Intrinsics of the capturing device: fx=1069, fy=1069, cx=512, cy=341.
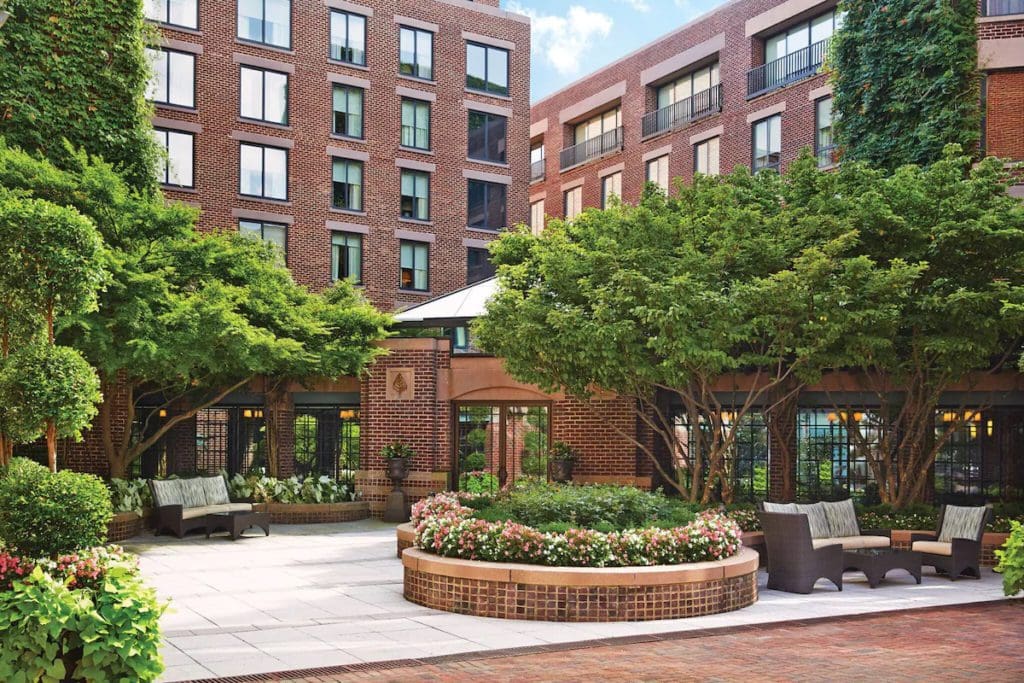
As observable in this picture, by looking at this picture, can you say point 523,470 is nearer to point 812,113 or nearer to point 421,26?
point 812,113

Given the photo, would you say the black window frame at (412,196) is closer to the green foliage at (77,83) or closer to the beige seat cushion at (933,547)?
the green foliage at (77,83)

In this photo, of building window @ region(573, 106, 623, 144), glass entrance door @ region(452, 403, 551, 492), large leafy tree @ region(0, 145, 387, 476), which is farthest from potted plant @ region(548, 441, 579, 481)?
building window @ region(573, 106, 623, 144)

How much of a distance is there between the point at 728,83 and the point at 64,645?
3134 centimetres

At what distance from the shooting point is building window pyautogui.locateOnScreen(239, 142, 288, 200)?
113ft

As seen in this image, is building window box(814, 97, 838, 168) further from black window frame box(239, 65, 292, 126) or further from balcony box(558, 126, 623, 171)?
black window frame box(239, 65, 292, 126)

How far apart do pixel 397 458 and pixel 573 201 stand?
2308 cm

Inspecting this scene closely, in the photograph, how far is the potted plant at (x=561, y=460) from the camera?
69.5 ft

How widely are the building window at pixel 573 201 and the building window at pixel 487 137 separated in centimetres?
443

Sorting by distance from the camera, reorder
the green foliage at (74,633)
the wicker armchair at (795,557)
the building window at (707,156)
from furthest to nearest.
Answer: the building window at (707,156) → the wicker armchair at (795,557) → the green foliage at (74,633)

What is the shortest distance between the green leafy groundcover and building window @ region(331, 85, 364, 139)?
24.8m

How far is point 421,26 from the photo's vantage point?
124ft

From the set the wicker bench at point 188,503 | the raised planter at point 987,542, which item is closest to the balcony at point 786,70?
the raised planter at point 987,542

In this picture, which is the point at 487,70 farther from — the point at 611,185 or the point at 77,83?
the point at 77,83

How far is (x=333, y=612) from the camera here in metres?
11.9
